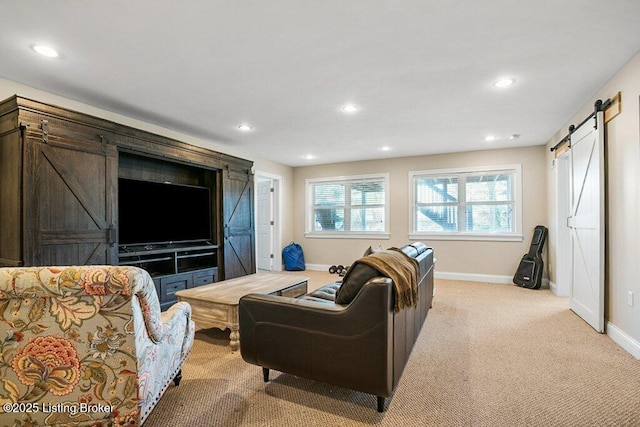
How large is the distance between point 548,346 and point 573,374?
54 centimetres

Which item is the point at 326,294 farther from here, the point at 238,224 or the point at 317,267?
the point at 317,267

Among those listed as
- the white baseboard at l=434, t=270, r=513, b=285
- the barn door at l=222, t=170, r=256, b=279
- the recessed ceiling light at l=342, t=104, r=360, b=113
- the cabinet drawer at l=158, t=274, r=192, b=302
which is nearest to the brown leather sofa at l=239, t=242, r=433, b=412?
the cabinet drawer at l=158, t=274, r=192, b=302

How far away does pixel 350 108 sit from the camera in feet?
11.6

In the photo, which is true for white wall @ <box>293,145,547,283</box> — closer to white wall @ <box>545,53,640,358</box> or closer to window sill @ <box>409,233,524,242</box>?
window sill @ <box>409,233,524,242</box>

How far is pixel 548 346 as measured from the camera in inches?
106

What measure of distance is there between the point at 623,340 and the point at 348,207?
4712 mm


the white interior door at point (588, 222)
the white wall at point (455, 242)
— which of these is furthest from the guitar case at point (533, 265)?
the white interior door at point (588, 222)

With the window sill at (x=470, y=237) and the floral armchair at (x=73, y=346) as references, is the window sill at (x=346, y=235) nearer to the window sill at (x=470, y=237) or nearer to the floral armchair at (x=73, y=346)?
the window sill at (x=470, y=237)

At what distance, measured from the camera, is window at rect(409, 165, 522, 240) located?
538cm

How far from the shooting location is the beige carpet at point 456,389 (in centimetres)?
173

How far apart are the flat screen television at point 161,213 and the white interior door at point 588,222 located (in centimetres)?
477

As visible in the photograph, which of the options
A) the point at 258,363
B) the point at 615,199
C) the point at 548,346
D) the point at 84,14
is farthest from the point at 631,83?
the point at 84,14

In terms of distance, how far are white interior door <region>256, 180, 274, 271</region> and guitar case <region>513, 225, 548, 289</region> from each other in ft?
15.5

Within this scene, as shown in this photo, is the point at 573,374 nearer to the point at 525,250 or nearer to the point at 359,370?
the point at 359,370
